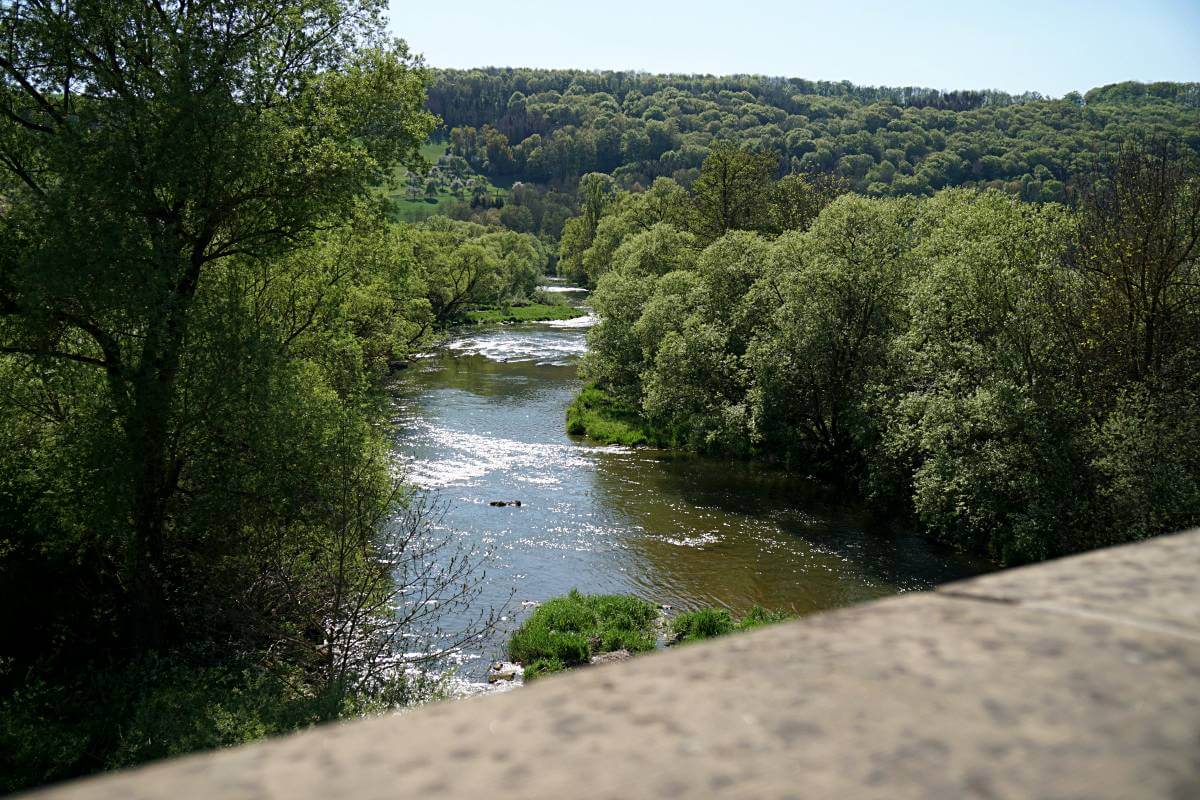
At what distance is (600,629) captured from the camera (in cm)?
1903

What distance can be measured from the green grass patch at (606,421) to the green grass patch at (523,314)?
112 feet

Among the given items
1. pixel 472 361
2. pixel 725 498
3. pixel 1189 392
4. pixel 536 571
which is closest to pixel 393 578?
pixel 536 571

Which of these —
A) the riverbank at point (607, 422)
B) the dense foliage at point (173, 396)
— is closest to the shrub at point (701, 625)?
the dense foliage at point (173, 396)

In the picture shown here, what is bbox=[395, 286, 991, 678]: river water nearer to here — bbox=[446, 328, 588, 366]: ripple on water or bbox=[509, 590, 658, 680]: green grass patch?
bbox=[509, 590, 658, 680]: green grass patch

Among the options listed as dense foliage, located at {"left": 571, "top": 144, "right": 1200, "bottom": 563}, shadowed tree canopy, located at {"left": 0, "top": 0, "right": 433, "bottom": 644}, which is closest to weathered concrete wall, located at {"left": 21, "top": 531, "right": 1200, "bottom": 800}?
shadowed tree canopy, located at {"left": 0, "top": 0, "right": 433, "bottom": 644}

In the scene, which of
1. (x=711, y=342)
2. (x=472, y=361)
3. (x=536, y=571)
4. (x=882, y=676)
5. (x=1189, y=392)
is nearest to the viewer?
(x=882, y=676)

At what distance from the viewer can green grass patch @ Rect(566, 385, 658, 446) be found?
3744cm

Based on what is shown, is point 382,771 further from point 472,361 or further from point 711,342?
point 472,361

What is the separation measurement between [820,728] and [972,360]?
2537 centimetres

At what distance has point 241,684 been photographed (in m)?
13.6

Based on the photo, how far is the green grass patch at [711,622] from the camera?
1883cm

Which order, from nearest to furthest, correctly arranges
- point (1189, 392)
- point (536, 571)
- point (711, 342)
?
point (1189, 392), point (536, 571), point (711, 342)

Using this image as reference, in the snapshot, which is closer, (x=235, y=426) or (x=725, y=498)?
(x=235, y=426)

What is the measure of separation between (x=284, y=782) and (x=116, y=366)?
15713mm
